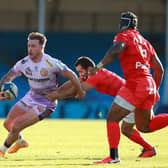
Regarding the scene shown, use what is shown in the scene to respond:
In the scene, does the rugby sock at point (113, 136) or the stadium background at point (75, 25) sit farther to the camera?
the stadium background at point (75, 25)

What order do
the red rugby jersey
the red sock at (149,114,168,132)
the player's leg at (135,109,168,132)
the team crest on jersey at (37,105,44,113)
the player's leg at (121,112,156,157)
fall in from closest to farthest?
1. the red rugby jersey
2. the player's leg at (135,109,168,132)
3. the red sock at (149,114,168,132)
4. the team crest on jersey at (37,105,44,113)
5. the player's leg at (121,112,156,157)

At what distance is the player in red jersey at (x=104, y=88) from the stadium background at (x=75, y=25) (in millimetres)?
22729

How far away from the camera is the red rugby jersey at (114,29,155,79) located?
1052 cm

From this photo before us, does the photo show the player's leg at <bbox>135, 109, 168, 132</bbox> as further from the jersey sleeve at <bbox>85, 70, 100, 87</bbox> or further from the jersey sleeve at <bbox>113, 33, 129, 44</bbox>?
the jersey sleeve at <bbox>85, 70, 100, 87</bbox>

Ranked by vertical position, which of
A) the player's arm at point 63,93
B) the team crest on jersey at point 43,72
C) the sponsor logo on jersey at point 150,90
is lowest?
the player's arm at point 63,93

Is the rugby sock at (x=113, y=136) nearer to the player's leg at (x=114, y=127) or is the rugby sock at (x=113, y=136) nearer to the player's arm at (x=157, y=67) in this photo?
the player's leg at (x=114, y=127)

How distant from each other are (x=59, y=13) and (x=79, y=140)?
20.5 meters

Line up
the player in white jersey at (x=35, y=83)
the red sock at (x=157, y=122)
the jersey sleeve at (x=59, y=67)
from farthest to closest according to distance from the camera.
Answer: the jersey sleeve at (x=59, y=67), the player in white jersey at (x=35, y=83), the red sock at (x=157, y=122)

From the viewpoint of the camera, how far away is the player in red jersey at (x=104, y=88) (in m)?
11.7

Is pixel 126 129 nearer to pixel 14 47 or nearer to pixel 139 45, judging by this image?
pixel 139 45

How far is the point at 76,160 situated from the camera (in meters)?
11.3

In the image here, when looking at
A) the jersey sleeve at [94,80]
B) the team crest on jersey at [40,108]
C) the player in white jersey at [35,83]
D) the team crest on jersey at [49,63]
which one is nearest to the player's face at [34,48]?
the player in white jersey at [35,83]

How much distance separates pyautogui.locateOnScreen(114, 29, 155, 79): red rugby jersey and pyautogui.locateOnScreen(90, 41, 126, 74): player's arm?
0.19 metres

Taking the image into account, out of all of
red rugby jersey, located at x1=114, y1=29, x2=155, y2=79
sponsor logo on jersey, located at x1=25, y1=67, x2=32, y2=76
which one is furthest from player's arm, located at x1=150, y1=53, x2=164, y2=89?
sponsor logo on jersey, located at x1=25, y1=67, x2=32, y2=76
